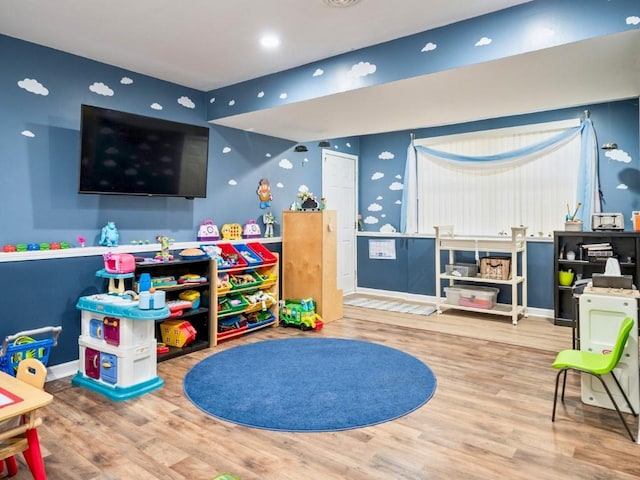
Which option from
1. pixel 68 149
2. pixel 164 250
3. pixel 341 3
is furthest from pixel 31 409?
pixel 341 3

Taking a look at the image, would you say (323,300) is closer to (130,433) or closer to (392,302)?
(392,302)

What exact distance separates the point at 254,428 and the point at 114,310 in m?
1.34

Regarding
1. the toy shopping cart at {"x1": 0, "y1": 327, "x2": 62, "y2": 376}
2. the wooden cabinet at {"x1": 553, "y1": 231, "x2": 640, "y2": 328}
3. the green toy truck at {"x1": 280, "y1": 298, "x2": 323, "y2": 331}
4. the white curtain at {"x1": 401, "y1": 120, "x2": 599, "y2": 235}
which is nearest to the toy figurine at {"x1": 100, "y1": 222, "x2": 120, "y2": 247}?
the toy shopping cart at {"x1": 0, "y1": 327, "x2": 62, "y2": 376}

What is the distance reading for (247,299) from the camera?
4.56 metres

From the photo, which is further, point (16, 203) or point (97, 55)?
point (97, 55)

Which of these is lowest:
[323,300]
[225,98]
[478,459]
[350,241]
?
[478,459]

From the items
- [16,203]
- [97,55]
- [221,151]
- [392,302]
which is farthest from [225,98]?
[392,302]

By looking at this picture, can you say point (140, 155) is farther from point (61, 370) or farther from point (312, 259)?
point (312, 259)

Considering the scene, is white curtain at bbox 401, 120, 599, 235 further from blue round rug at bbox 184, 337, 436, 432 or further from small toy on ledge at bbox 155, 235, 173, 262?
small toy on ledge at bbox 155, 235, 173, 262

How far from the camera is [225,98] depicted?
4418 millimetres

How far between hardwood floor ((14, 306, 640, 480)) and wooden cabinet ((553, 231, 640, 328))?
75.4 inches

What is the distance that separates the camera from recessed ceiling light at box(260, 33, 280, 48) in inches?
125

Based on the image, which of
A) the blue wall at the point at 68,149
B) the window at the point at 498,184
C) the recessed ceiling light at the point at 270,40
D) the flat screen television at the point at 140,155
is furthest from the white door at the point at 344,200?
the recessed ceiling light at the point at 270,40

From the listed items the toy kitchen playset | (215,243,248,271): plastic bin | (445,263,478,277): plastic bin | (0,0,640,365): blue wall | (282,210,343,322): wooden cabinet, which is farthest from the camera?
(445,263,478,277): plastic bin
